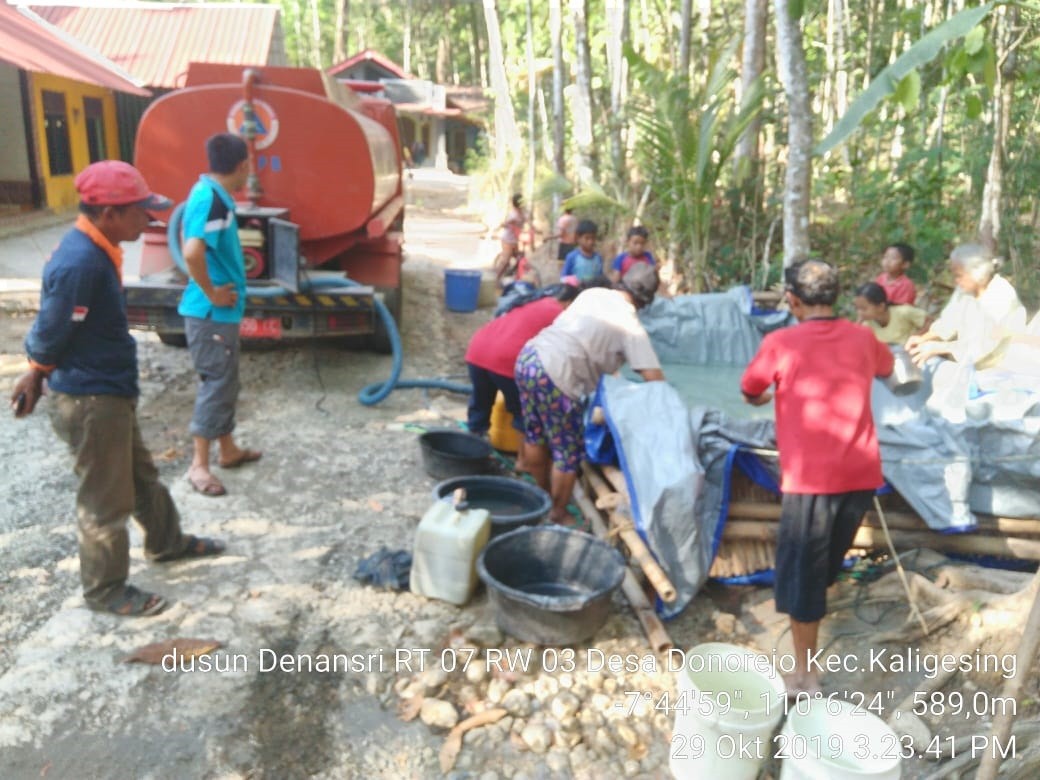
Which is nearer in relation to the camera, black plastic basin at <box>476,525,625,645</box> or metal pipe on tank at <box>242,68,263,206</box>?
black plastic basin at <box>476,525,625,645</box>

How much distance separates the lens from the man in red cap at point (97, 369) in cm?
302

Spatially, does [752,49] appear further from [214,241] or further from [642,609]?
[642,609]

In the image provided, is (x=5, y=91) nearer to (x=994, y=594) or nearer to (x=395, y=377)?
(x=395, y=377)

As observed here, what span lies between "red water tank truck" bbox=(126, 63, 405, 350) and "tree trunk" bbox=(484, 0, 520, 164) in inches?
516

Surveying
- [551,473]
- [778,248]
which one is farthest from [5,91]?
[551,473]

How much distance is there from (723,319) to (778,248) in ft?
10.8

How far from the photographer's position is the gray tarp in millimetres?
3541

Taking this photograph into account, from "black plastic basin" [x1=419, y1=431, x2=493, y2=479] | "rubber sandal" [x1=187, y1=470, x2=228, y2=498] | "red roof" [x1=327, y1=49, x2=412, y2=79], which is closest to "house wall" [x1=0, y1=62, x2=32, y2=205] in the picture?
"rubber sandal" [x1=187, y1=470, x2=228, y2=498]

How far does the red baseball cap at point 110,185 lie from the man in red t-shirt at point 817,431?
2.42 m

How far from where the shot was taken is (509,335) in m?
4.56

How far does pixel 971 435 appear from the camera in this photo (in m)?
3.67

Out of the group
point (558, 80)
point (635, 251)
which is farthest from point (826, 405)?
point (558, 80)

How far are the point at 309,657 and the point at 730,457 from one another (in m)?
1.95

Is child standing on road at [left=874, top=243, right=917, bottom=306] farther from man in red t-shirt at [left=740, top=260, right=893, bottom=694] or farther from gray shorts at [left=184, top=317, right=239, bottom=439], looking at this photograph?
gray shorts at [left=184, top=317, right=239, bottom=439]
